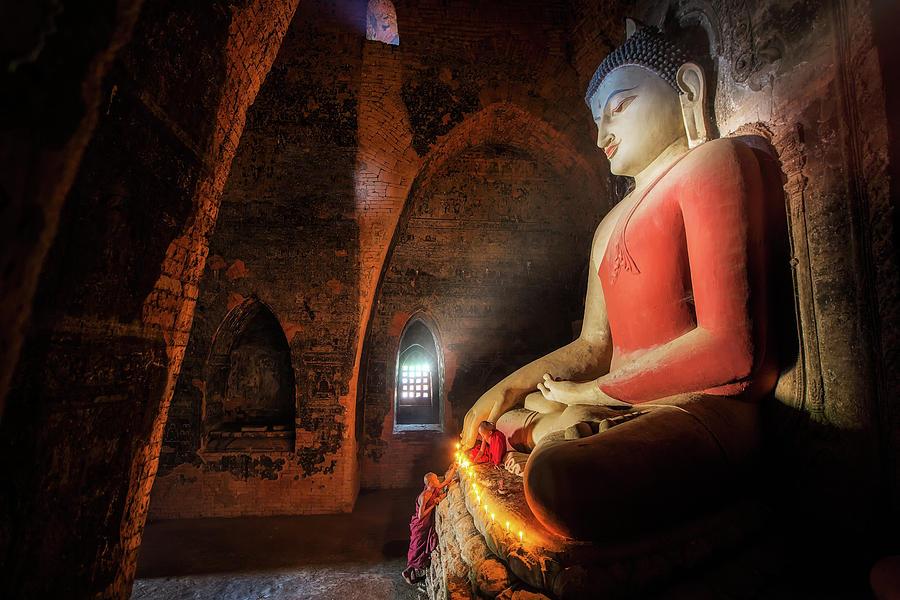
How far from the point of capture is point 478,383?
→ 6.68m

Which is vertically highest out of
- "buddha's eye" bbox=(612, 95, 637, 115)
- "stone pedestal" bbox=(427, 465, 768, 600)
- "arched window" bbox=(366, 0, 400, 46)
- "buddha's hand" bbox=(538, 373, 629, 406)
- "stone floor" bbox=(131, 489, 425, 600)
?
"arched window" bbox=(366, 0, 400, 46)

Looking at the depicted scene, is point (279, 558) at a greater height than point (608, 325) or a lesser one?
lesser

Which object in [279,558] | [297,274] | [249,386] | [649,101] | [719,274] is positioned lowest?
[279,558]

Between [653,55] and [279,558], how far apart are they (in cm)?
508

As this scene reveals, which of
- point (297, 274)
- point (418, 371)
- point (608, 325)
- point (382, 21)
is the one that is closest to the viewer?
point (608, 325)

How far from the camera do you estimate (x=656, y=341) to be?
82.6 inches

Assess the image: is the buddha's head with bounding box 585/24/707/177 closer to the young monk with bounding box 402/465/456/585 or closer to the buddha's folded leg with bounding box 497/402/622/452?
the buddha's folded leg with bounding box 497/402/622/452

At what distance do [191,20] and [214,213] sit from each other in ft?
2.24

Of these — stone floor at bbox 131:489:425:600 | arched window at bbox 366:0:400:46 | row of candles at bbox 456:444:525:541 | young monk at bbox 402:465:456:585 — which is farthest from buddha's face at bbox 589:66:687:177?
arched window at bbox 366:0:400:46

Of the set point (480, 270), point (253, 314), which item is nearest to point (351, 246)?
point (253, 314)

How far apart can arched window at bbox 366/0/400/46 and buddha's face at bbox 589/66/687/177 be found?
5261 millimetres

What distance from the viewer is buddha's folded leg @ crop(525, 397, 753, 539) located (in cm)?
123

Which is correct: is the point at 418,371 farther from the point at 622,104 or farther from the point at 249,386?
the point at 622,104

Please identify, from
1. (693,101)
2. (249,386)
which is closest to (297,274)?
(249,386)
